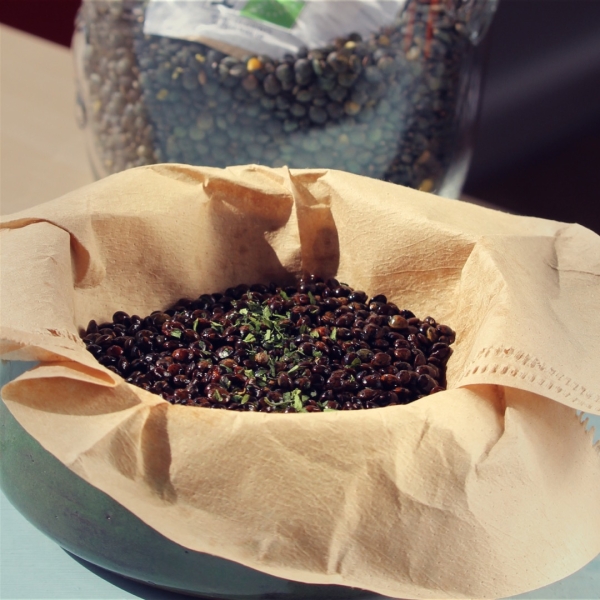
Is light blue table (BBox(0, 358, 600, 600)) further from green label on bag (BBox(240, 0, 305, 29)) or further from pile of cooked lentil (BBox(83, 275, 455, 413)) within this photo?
green label on bag (BBox(240, 0, 305, 29))

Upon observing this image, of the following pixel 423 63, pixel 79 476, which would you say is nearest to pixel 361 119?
pixel 423 63

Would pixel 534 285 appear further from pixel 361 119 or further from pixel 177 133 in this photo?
pixel 177 133

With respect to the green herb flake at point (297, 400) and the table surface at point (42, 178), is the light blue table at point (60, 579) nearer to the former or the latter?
the table surface at point (42, 178)

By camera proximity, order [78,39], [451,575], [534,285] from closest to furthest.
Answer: [451,575] < [534,285] < [78,39]

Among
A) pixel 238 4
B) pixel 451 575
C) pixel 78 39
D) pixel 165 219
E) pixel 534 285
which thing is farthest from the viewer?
pixel 78 39

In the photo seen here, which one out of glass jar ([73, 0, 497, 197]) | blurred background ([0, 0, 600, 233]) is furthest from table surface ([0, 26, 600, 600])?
blurred background ([0, 0, 600, 233])

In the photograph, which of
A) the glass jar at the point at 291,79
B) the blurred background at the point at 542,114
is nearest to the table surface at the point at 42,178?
the glass jar at the point at 291,79
